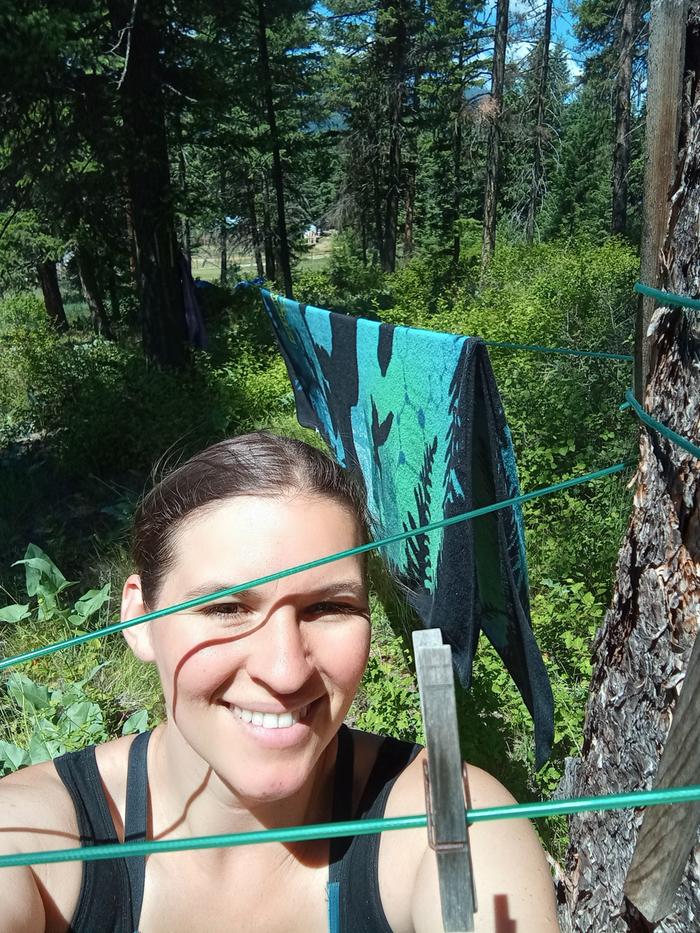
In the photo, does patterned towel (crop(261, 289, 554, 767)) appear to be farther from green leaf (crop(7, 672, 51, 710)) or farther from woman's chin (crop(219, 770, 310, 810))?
green leaf (crop(7, 672, 51, 710))

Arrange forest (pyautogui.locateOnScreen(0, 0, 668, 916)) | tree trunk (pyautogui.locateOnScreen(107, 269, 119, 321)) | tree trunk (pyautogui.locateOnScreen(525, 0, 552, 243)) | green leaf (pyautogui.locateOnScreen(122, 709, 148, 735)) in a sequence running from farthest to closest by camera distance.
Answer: tree trunk (pyautogui.locateOnScreen(525, 0, 552, 243)), tree trunk (pyautogui.locateOnScreen(107, 269, 119, 321)), forest (pyautogui.locateOnScreen(0, 0, 668, 916)), green leaf (pyautogui.locateOnScreen(122, 709, 148, 735))

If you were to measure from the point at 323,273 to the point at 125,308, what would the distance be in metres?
7.66

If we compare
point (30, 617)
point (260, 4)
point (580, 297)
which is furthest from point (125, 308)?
point (30, 617)

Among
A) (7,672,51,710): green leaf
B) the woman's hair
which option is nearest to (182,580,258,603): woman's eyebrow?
the woman's hair

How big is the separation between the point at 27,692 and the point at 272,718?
223 cm

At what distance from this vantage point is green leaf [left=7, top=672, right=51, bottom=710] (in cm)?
280

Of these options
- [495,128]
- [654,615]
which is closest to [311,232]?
[495,128]

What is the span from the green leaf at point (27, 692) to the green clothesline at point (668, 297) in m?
2.67

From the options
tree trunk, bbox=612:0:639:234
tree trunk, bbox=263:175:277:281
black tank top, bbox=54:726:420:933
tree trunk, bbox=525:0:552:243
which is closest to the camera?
black tank top, bbox=54:726:420:933

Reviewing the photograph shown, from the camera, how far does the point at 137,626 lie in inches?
50.1

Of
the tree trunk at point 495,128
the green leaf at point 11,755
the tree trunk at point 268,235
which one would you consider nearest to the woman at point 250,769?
the green leaf at point 11,755

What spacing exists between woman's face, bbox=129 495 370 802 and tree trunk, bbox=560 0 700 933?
2.14 feet

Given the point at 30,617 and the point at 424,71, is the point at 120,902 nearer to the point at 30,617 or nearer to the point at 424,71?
the point at 30,617

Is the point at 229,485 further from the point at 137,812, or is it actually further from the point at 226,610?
the point at 137,812
